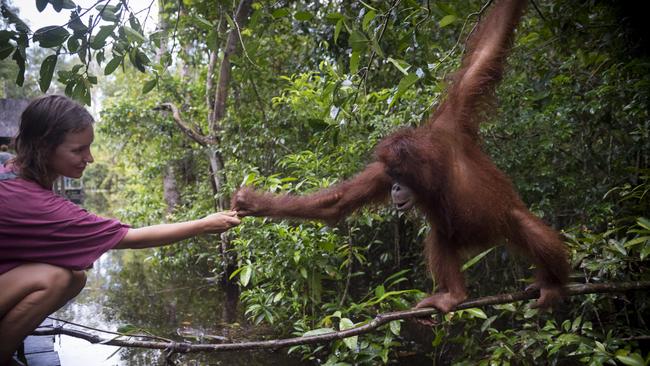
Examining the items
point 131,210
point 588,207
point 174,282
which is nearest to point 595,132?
point 588,207

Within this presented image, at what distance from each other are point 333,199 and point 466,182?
29.1 inches

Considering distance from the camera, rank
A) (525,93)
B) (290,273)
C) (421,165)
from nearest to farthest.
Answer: (421,165) → (290,273) → (525,93)

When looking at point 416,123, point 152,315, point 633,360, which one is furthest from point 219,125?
point 633,360

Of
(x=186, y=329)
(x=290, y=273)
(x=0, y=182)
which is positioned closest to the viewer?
(x=0, y=182)

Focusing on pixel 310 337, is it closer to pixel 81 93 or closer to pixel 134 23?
pixel 81 93

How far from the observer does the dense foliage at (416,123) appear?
2527mm

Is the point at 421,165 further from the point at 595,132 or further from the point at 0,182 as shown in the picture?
the point at 595,132

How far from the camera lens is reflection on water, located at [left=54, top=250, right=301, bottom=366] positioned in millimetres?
4656

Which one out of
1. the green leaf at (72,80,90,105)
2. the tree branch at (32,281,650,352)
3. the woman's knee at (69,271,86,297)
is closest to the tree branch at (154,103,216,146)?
the green leaf at (72,80,90,105)

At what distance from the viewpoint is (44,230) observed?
6.73ft

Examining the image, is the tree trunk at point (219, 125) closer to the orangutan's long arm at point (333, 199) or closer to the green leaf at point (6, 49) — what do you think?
the orangutan's long arm at point (333, 199)

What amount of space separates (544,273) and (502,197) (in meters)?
0.43

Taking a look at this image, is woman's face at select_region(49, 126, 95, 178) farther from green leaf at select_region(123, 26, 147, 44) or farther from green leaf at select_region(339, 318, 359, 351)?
green leaf at select_region(339, 318, 359, 351)

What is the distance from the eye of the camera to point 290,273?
3.63 metres
